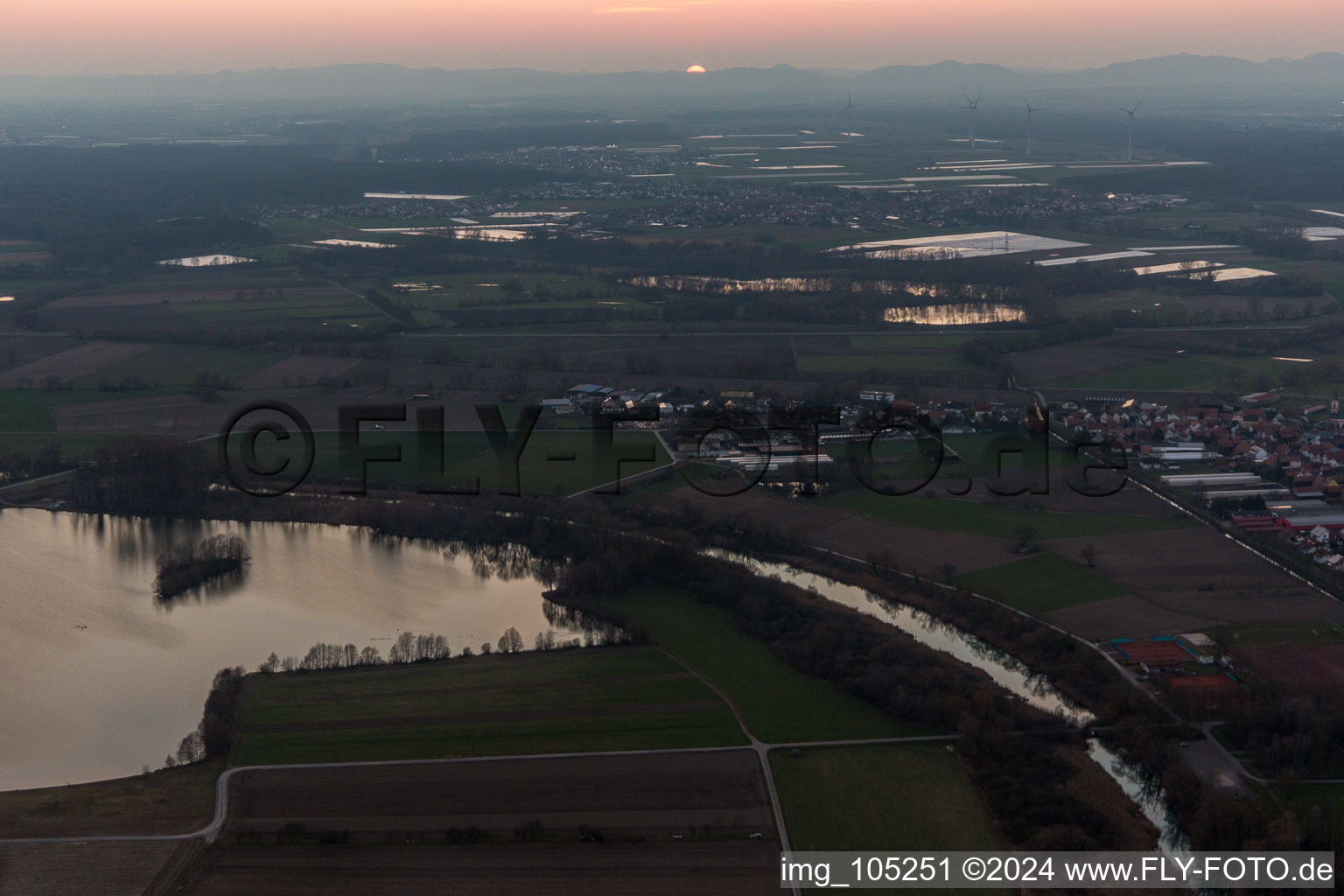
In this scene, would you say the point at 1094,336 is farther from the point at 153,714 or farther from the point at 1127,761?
the point at 153,714

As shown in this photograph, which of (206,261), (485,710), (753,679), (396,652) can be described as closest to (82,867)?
(485,710)

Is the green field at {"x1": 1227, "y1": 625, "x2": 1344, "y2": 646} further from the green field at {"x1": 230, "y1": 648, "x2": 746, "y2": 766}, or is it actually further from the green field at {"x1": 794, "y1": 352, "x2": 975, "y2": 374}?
the green field at {"x1": 794, "y1": 352, "x2": 975, "y2": 374}

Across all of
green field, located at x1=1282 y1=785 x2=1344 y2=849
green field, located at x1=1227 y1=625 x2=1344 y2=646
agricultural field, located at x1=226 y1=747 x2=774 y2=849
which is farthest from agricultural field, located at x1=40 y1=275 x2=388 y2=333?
green field, located at x1=1282 y1=785 x2=1344 y2=849

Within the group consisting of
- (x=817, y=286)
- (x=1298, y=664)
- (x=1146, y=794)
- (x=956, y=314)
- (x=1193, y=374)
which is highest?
(x=817, y=286)

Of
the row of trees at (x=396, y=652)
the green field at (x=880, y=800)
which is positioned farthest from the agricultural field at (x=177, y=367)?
the green field at (x=880, y=800)

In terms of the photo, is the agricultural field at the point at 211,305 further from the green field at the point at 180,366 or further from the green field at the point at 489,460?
the green field at the point at 489,460

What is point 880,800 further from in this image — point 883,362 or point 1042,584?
point 883,362
